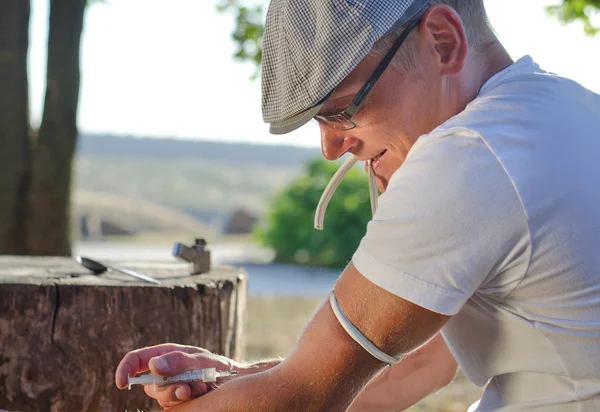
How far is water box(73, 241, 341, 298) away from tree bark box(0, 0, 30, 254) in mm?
2214

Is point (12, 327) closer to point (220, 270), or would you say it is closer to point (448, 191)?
point (220, 270)

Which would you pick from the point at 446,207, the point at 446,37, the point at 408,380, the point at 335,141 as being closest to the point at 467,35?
the point at 446,37

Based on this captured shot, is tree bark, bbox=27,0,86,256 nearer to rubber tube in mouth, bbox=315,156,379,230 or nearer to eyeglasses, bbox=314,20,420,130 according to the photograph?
rubber tube in mouth, bbox=315,156,379,230

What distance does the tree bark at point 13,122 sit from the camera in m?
6.27

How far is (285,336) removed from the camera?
7789 mm

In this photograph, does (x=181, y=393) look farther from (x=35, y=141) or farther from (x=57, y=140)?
(x=35, y=141)

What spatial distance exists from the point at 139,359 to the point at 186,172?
41.7 metres

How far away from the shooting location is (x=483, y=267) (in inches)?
53.9

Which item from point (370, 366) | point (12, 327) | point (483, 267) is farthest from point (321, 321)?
point (12, 327)

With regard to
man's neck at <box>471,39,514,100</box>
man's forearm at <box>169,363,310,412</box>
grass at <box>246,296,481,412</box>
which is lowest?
grass at <box>246,296,481,412</box>

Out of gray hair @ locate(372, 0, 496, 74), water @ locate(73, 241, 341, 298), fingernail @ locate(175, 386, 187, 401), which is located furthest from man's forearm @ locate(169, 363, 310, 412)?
water @ locate(73, 241, 341, 298)

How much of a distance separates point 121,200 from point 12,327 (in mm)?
25744

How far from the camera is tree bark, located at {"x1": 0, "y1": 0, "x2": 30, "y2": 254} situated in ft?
20.6

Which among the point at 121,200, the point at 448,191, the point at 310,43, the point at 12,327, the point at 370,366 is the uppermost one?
the point at 310,43
